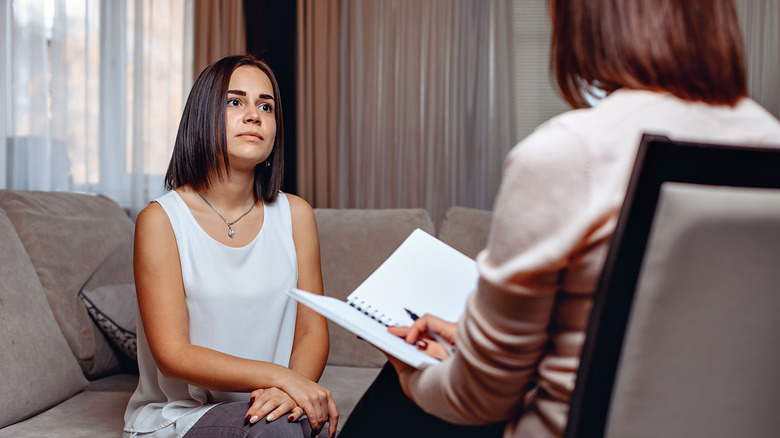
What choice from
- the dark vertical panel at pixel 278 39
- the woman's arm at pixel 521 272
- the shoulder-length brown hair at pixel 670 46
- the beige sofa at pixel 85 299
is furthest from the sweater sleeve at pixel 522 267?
the dark vertical panel at pixel 278 39

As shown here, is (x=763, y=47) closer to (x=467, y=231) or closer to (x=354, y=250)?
(x=467, y=231)

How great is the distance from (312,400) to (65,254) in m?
1.02

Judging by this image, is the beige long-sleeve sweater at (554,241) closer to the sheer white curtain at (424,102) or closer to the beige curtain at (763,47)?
the sheer white curtain at (424,102)

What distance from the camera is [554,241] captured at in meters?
0.48

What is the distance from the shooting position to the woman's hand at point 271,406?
1.00m

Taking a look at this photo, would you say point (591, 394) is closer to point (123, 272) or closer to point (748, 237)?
point (748, 237)

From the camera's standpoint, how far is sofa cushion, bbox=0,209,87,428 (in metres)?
1.33

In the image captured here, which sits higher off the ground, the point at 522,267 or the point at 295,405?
the point at 522,267

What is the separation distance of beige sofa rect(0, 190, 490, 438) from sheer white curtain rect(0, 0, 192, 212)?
0.73 m

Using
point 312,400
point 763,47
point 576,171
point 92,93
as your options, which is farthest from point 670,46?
point 763,47

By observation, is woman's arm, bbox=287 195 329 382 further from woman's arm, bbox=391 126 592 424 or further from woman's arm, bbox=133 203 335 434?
woman's arm, bbox=391 126 592 424

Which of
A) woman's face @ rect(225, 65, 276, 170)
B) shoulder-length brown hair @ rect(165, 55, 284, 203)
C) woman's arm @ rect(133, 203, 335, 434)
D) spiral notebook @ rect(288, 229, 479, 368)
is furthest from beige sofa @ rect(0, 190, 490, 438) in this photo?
spiral notebook @ rect(288, 229, 479, 368)

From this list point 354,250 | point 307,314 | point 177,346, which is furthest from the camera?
point 354,250

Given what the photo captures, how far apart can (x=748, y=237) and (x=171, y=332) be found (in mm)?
962
